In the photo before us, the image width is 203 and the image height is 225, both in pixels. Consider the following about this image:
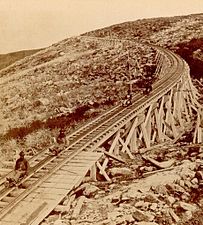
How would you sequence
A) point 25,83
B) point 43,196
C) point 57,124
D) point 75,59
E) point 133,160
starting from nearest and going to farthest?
point 43,196, point 133,160, point 57,124, point 25,83, point 75,59

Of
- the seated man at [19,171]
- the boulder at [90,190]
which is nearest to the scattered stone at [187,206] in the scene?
the boulder at [90,190]

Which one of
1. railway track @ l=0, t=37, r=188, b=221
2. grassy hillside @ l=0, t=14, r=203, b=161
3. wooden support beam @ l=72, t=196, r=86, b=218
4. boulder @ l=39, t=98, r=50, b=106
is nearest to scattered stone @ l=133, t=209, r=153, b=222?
wooden support beam @ l=72, t=196, r=86, b=218

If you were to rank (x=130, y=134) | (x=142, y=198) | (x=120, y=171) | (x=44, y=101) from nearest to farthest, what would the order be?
(x=142, y=198) < (x=120, y=171) < (x=130, y=134) < (x=44, y=101)

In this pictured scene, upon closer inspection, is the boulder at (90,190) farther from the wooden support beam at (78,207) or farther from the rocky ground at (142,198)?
the wooden support beam at (78,207)

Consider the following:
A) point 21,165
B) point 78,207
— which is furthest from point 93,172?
point 78,207

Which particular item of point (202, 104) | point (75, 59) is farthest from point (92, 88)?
point (75, 59)

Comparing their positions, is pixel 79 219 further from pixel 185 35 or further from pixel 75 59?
pixel 185 35

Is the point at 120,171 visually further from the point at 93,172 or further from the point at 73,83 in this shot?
the point at 73,83

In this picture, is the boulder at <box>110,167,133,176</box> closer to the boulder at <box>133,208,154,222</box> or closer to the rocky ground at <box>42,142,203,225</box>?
the rocky ground at <box>42,142,203,225</box>
